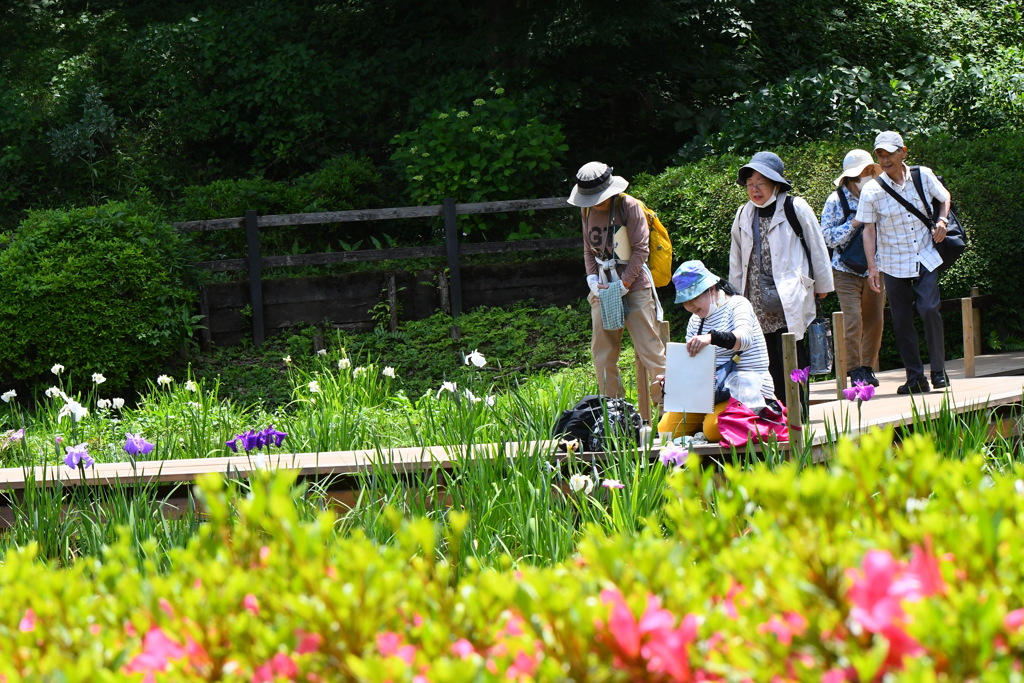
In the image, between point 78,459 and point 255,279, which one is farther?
point 255,279

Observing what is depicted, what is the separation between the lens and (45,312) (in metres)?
9.61

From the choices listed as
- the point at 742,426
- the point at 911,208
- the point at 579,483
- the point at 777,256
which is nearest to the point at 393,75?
the point at 911,208

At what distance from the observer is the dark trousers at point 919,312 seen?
20.4 feet

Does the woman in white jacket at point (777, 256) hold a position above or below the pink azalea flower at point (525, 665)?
above

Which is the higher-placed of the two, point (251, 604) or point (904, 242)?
point (904, 242)

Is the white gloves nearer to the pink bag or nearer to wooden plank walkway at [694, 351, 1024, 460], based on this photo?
wooden plank walkway at [694, 351, 1024, 460]

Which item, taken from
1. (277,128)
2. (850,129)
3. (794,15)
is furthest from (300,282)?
(794,15)

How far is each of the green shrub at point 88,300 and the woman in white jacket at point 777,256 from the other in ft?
19.3

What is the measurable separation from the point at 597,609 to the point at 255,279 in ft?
32.9

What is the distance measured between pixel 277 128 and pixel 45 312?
5417mm

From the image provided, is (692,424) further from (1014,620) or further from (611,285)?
(1014,620)

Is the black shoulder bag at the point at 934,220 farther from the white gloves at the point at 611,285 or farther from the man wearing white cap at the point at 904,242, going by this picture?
the white gloves at the point at 611,285

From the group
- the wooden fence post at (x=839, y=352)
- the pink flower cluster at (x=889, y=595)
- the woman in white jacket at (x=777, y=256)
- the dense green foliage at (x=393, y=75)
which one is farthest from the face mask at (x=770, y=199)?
the dense green foliage at (x=393, y=75)

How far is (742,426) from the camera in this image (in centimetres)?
438
